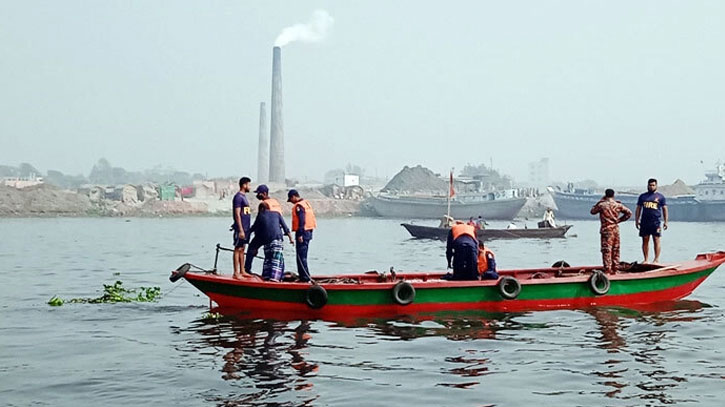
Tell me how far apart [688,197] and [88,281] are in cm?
9340

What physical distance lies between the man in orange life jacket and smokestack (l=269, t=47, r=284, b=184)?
11313cm

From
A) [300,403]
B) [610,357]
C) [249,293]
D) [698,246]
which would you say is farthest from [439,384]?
[698,246]

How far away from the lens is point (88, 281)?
84.4 feet

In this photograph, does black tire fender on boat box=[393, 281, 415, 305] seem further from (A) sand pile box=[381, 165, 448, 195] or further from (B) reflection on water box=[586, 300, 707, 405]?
(A) sand pile box=[381, 165, 448, 195]

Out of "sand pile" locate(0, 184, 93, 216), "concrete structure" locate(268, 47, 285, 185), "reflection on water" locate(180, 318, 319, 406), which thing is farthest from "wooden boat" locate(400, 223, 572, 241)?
"concrete structure" locate(268, 47, 285, 185)

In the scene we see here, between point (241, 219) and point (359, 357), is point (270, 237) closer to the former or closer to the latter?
point (241, 219)

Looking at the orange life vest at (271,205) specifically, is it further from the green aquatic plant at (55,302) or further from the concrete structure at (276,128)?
the concrete structure at (276,128)

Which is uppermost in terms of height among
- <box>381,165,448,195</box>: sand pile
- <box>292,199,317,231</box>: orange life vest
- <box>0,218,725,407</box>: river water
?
<box>381,165,448,195</box>: sand pile

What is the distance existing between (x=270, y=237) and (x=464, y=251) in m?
3.61

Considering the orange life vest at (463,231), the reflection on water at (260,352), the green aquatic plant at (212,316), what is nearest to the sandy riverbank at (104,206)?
the green aquatic plant at (212,316)

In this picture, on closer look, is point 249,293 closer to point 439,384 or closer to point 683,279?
point 439,384

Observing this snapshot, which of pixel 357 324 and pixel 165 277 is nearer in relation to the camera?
pixel 357 324

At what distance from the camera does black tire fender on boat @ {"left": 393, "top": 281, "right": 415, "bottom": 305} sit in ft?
52.3

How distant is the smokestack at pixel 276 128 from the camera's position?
128 m
